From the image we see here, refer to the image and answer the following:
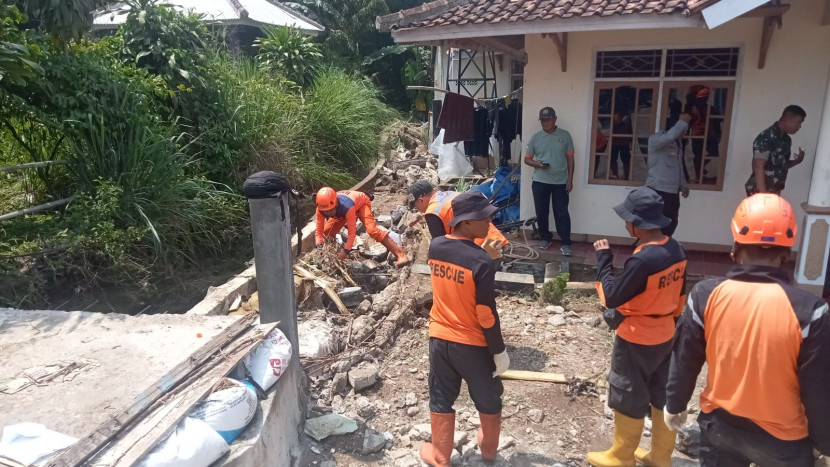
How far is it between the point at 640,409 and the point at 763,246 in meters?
1.43

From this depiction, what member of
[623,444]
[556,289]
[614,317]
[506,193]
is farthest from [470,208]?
[506,193]

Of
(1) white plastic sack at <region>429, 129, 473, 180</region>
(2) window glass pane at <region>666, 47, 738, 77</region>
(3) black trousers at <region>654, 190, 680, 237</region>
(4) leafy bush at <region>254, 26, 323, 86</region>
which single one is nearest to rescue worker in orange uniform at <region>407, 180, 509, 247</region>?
(3) black trousers at <region>654, 190, 680, 237</region>

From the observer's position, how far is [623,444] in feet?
11.2

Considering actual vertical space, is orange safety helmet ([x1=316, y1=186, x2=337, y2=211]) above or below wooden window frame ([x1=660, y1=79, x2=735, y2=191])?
below

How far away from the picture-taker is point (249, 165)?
900 centimetres

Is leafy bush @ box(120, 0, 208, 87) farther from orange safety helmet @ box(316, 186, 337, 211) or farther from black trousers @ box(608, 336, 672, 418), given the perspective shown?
black trousers @ box(608, 336, 672, 418)

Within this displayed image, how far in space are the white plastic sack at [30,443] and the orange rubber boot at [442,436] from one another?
1837 mm

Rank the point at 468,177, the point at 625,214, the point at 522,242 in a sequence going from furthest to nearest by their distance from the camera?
the point at 468,177 → the point at 522,242 → the point at 625,214

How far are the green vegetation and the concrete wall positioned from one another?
4185 millimetres

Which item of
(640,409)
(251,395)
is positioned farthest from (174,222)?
(640,409)

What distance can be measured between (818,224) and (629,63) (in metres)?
2.65

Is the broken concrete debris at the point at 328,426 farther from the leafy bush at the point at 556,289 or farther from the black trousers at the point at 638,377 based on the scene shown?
the leafy bush at the point at 556,289

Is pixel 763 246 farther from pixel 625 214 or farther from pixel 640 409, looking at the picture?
pixel 640 409

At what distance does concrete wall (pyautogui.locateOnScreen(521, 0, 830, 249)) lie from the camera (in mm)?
6207
